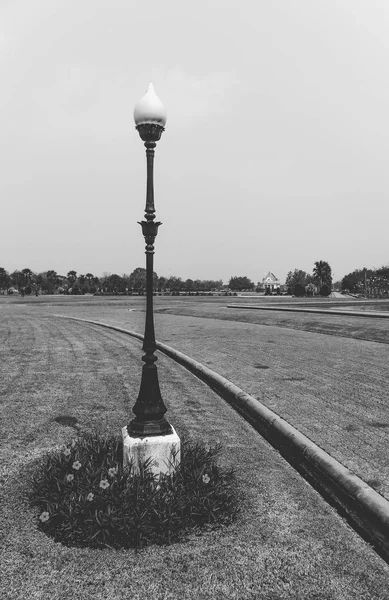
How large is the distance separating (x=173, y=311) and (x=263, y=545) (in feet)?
102

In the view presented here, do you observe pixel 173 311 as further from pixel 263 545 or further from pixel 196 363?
pixel 263 545

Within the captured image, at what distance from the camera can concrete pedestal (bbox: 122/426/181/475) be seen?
15.4ft

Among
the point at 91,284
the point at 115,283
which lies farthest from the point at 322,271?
the point at 91,284

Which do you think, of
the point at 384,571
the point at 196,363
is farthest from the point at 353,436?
the point at 196,363

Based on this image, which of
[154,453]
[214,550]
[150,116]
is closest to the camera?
[214,550]

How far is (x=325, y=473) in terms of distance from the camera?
17.3ft

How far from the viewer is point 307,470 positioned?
5.56 m

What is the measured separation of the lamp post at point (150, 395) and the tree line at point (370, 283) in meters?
103

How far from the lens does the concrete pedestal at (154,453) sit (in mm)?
4699

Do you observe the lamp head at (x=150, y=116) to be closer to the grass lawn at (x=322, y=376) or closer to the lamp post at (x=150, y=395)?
the lamp post at (x=150, y=395)

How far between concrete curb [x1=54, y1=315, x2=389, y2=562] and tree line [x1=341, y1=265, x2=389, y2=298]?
99.9 metres

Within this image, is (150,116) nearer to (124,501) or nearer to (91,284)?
(124,501)

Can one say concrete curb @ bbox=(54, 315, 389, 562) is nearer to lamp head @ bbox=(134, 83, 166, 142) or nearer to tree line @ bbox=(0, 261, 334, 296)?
lamp head @ bbox=(134, 83, 166, 142)

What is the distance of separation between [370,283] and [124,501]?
132972 mm
